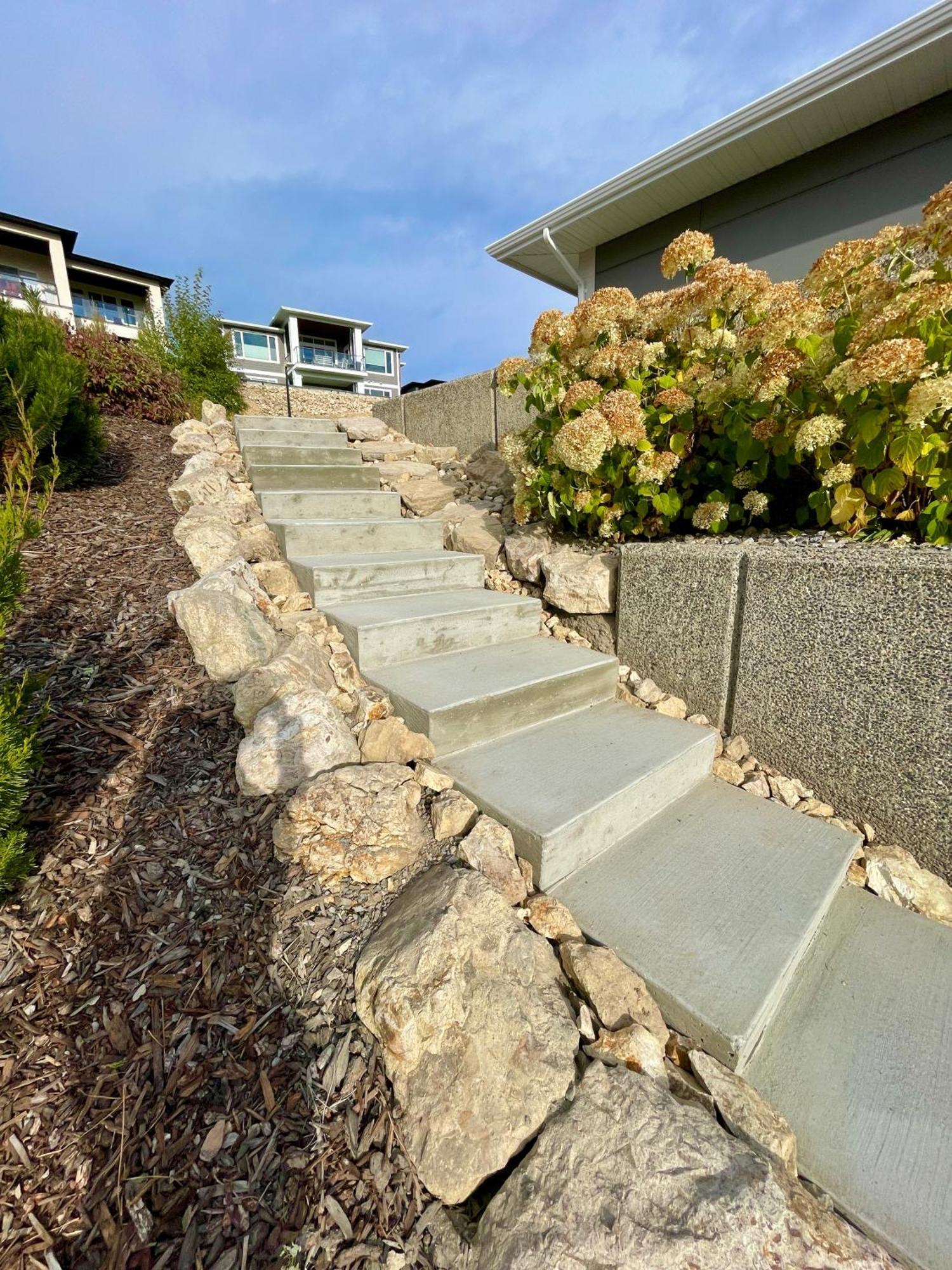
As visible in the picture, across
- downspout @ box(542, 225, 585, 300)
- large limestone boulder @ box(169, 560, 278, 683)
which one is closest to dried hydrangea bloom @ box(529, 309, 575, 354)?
large limestone boulder @ box(169, 560, 278, 683)

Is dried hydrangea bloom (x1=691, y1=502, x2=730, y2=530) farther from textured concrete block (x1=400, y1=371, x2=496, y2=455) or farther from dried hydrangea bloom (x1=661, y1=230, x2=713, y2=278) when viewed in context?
textured concrete block (x1=400, y1=371, x2=496, y2=455)

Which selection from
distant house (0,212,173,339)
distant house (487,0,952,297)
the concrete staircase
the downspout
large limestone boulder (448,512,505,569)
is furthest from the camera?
distant house (0,212,173,339)

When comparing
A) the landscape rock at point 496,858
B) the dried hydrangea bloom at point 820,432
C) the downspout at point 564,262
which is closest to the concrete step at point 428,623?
the landscape rock at point 496,858

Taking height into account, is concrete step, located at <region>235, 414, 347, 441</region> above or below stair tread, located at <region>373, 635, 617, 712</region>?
above

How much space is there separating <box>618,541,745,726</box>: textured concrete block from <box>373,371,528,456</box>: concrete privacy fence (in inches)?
95.5

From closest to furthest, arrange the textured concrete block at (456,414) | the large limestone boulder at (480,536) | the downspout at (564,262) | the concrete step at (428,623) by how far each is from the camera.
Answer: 1. the concrete step at (428,623)
2. the large limestone boulder at (480,536)
3. the textured concrete block at (456,414)
4. the downspout at (564,262)

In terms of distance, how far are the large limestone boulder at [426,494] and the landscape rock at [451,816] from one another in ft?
9.12

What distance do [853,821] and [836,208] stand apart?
227 inches

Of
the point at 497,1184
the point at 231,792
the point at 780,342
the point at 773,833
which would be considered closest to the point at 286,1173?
the point at 497,1184

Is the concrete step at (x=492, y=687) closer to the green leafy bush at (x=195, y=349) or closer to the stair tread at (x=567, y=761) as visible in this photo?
the stair tread at (x=567, y=761)

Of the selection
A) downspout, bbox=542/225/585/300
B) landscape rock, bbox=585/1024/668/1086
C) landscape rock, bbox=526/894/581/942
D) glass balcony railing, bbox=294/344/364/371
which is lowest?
landscape rock, bbox=585/1024/668/1086

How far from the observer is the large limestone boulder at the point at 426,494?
4047 mm

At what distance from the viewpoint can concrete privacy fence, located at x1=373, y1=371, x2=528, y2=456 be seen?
15.1ft

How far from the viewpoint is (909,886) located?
1652 millimetres
